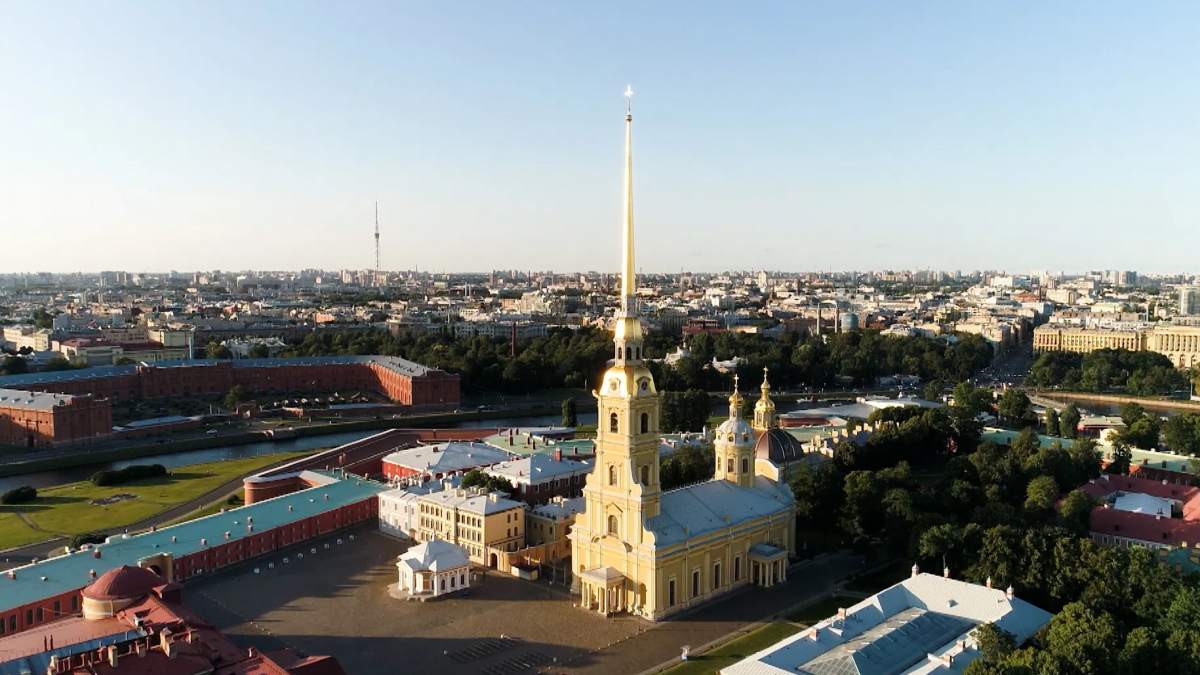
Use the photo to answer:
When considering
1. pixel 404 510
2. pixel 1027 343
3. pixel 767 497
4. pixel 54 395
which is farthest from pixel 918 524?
pixel 1027 343

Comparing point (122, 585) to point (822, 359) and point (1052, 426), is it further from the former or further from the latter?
point (822, 359)

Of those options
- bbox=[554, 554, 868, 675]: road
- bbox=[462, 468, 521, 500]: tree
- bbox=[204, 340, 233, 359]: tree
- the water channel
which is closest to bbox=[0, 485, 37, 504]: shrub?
the water channel

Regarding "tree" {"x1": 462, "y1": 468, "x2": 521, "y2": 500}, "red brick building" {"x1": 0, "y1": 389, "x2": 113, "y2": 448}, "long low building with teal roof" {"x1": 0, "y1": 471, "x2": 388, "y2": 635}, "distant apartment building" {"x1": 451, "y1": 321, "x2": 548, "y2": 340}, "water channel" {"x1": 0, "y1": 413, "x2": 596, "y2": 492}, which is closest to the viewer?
"long low building with teal roof" {"x1": 0, "y1": 471, "x2": 388, "y2": 635}

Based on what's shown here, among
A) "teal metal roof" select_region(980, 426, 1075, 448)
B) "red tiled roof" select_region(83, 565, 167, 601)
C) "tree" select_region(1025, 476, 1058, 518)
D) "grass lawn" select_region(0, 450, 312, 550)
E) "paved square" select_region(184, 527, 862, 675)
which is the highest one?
"red tiled roof" select_region(83, 565, 167, 601)

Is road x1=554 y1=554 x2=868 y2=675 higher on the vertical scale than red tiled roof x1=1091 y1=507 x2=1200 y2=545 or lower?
lower

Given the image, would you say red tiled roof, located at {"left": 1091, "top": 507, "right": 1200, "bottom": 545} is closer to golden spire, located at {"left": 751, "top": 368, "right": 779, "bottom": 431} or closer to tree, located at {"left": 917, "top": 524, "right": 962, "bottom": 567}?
tree, located at {"left": 917, "top": 524, "right": 962, "bottom": 567}

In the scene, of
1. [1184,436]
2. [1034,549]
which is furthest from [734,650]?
[1184,436]

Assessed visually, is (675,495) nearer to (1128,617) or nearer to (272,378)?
(1128,617)
